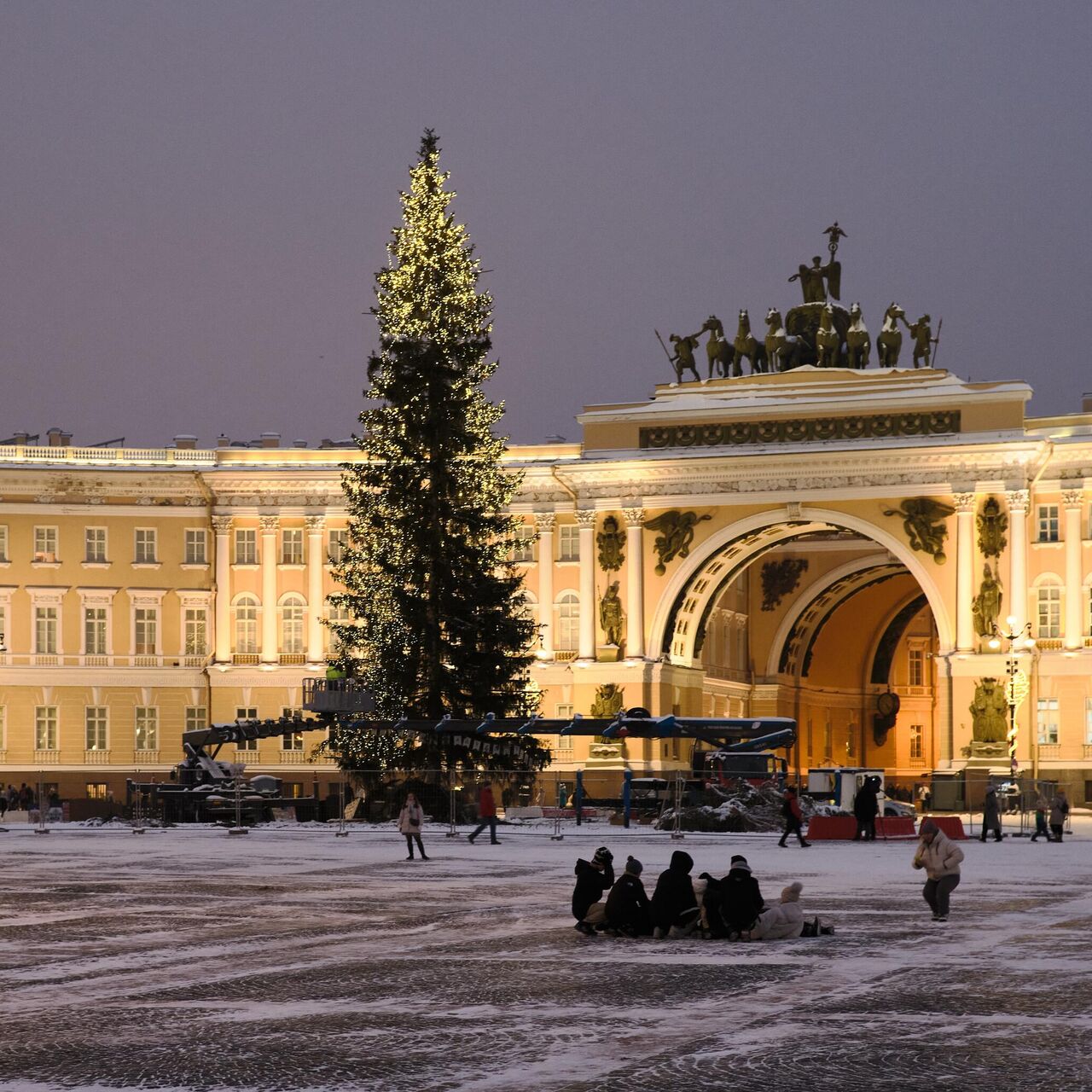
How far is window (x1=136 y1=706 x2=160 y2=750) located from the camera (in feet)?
262

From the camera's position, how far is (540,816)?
2212 inches

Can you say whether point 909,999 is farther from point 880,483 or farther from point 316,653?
point 316,653

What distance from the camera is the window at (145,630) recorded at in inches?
3167

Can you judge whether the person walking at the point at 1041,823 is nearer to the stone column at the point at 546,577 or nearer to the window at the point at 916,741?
the stone column at the point at 546,577

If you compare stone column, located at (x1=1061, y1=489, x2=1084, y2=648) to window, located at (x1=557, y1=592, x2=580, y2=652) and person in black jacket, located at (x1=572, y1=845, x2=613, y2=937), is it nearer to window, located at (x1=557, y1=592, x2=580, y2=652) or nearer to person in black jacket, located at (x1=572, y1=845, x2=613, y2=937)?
window, located at (x1=557, y1=592, x2=580, y2=652)

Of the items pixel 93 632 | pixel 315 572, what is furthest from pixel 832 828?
pixel 93 632

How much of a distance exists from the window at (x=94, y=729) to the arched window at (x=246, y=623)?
568 centimetres

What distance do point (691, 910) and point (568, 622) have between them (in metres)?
55.9

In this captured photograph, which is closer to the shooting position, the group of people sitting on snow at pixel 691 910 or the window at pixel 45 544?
the group of people sitting on snow at pixel 691 910

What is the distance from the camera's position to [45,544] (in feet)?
262

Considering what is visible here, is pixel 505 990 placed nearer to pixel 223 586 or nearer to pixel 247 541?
pixel 223 586

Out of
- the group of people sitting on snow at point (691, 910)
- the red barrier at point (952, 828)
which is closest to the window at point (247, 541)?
the red barrier at point (952, 828)

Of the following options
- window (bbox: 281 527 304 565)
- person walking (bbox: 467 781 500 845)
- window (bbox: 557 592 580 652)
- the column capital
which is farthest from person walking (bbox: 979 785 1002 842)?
window (bbox: 281 527 304 565)

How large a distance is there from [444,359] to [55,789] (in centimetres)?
2256
